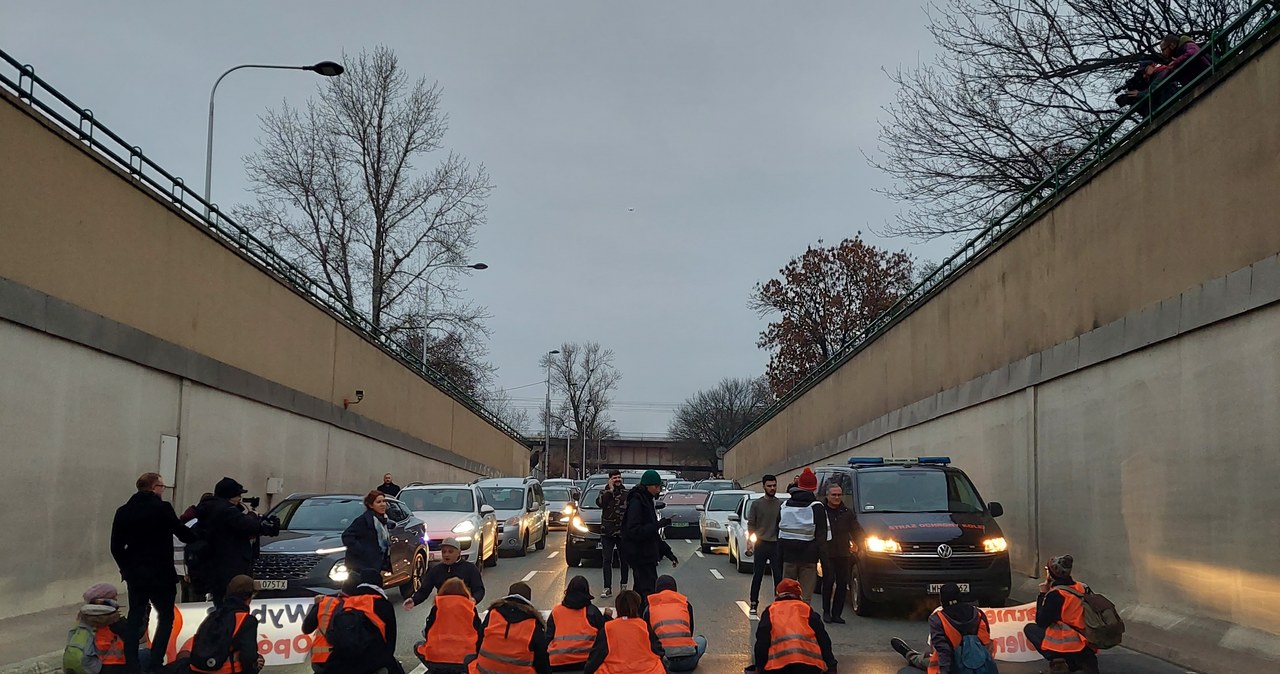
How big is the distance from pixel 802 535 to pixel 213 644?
7.02 meters

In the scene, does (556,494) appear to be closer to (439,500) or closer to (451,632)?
(439,500)

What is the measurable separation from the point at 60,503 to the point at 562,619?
8.25 m

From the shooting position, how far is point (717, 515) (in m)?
23.8

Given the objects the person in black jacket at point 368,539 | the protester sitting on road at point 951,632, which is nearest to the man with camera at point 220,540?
the person in black jacket at point 368,539

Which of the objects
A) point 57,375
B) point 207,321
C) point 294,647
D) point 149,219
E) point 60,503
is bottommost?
point 294,647

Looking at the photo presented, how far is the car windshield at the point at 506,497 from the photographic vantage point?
24136 millimetres

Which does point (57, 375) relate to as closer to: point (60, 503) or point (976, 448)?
point (60, 503)

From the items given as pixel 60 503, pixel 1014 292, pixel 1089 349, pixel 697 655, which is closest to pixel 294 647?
pixel 697 655

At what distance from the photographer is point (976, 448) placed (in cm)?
1995

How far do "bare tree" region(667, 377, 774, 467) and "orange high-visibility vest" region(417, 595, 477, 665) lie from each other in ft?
328

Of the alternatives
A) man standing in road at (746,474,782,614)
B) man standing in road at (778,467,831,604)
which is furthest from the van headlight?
man standing in road at (746,474,782,614)

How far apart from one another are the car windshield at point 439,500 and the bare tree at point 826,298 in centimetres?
3752

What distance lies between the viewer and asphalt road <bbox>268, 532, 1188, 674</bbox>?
10.1 meters

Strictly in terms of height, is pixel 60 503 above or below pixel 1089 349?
below
